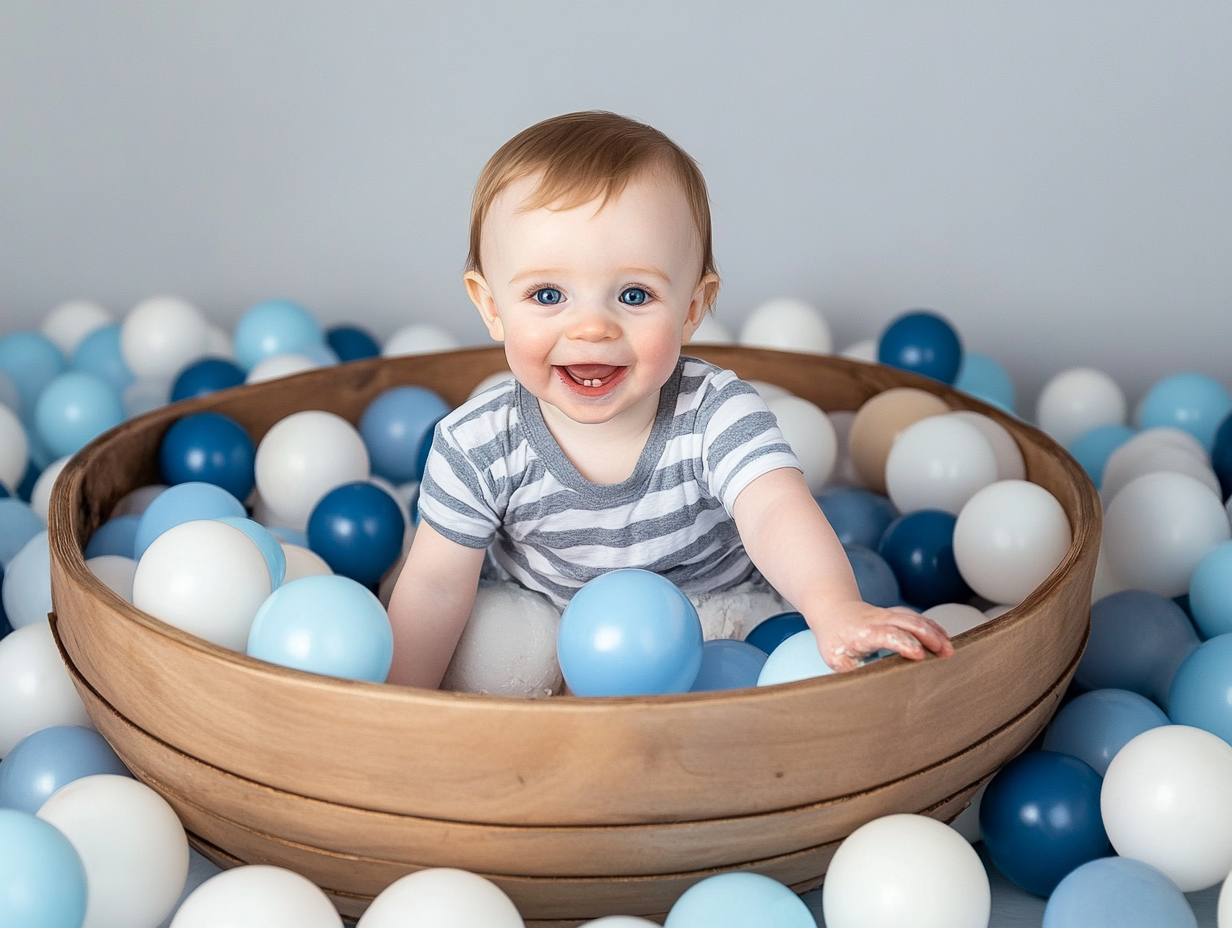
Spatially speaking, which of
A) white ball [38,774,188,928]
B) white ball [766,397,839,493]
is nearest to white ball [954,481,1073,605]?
white ball [766,397,839,493]

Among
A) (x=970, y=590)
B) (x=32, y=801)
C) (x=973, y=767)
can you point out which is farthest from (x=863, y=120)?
(x=32, y=801)

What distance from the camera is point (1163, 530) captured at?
5.40 feet

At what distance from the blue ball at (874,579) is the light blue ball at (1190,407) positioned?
807mm

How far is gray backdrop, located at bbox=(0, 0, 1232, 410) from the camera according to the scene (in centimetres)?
241

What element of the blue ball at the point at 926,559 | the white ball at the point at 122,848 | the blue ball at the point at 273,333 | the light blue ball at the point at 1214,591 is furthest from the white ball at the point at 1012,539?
the blue ball at the point at 273,333

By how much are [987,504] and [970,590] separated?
0.55ft

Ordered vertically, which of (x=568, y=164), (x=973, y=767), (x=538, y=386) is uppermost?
(x=568, y=164)

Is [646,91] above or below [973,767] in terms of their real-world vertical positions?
above

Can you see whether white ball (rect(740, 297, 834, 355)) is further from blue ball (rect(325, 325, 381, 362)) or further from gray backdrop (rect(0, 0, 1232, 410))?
blue ball (rect(325, 325, 381, 362))

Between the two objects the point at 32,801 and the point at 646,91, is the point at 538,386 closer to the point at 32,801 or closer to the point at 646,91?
the point at 32,801

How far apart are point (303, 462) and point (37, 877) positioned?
83cm

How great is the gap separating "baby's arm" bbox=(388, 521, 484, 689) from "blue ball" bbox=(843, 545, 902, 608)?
0.45m

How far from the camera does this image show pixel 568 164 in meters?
1.24

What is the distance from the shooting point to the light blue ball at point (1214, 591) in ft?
5.07
